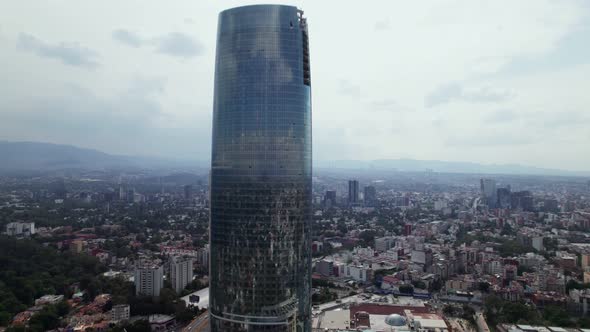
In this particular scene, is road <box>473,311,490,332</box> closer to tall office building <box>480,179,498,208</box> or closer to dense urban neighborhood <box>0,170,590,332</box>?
dense urban neighborhood <box>0,170,590,332</box>

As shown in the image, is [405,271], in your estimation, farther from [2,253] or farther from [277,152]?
[2,253]

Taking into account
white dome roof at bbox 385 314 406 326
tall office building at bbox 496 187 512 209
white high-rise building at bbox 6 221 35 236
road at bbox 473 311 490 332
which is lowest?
road at bbox 473 311 490 332

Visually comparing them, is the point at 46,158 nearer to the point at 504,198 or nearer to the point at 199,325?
the point at 504,198

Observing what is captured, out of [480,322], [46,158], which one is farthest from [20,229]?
[46,158]

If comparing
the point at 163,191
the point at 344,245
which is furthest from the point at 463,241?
the point at 163,191

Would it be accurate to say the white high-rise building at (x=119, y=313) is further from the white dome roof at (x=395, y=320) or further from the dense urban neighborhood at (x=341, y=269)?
the white dome roof at (x=395, y=320)

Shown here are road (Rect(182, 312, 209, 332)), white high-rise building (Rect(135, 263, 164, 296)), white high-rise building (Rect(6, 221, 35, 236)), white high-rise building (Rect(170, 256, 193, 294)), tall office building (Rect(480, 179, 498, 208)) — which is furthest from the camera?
tall office building (Rect(480, 179, 498, 208))

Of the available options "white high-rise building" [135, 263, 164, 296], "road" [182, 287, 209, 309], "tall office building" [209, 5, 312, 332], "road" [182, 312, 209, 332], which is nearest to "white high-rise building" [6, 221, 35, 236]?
"white high-rise building" [135, 263, 164, 296]
